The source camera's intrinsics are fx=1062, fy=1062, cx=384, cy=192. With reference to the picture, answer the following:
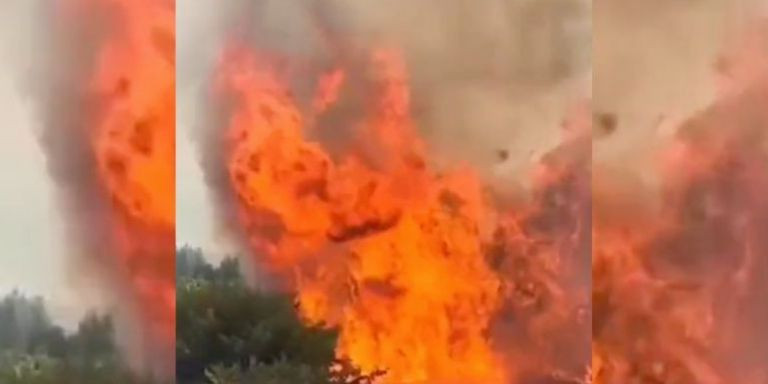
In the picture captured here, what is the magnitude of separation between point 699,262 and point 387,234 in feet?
1.90

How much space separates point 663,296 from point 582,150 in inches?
12.2

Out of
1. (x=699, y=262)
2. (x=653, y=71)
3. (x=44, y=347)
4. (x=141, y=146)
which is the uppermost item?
(x=653, y=71)

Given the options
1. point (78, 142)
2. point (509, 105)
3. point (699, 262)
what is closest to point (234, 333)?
point (78, 142)

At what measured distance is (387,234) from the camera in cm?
191

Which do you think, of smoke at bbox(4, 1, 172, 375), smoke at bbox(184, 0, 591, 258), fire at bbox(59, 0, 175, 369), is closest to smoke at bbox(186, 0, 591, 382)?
smoke at bbox(184, 0, 591, 258)

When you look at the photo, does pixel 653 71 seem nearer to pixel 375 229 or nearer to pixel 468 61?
pixel 468 61

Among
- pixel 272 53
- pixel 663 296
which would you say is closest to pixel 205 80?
pixel 272 53

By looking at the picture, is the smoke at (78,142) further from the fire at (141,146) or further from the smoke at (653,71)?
the smoke at (653,71)

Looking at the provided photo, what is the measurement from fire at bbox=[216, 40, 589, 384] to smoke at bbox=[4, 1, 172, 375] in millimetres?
227

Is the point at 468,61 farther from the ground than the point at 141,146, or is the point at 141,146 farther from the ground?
the point at 468,61

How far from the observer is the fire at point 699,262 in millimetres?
1949

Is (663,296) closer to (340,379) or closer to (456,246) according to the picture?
(456,246)

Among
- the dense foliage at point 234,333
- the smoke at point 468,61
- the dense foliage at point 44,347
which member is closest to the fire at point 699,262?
the smoke at point 468,61

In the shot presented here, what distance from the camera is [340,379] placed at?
6.21 ft
